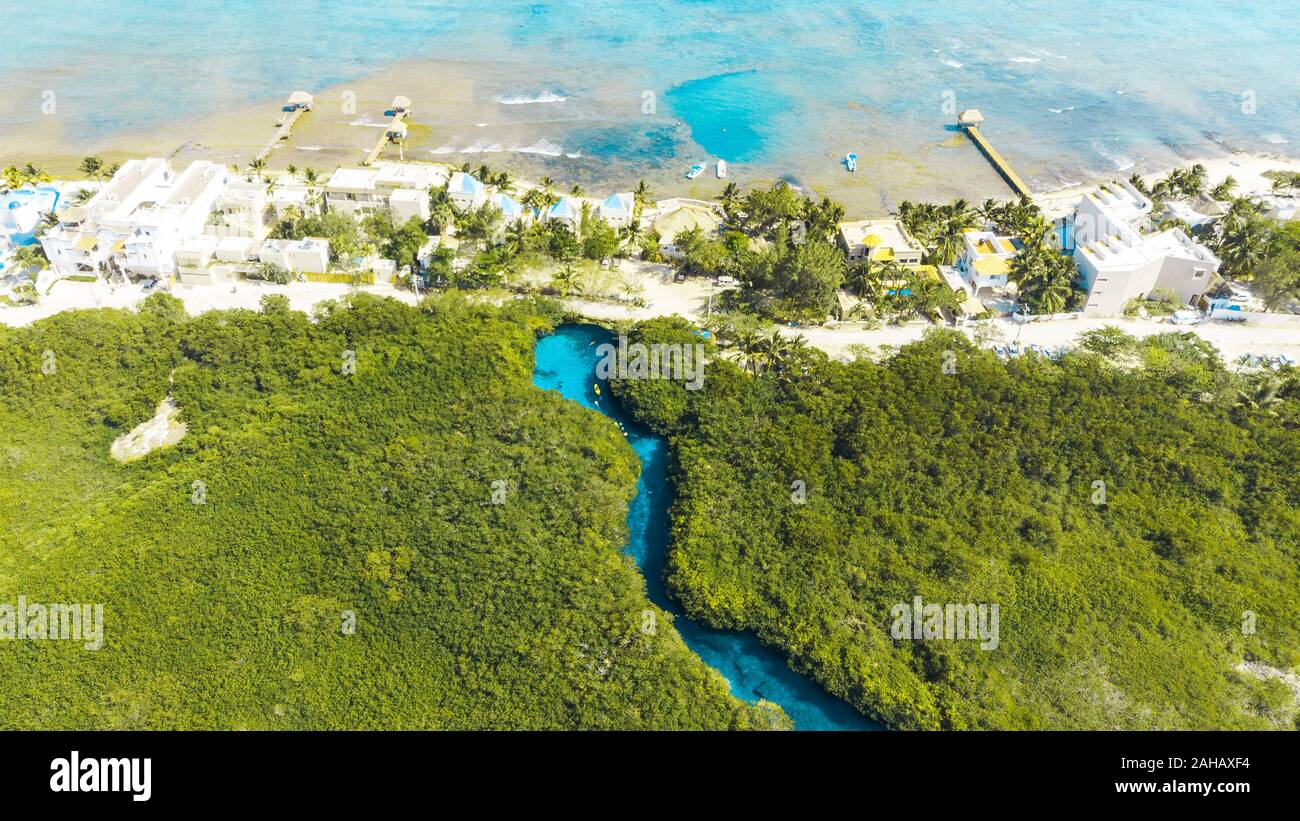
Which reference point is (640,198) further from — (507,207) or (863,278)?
(863,278)

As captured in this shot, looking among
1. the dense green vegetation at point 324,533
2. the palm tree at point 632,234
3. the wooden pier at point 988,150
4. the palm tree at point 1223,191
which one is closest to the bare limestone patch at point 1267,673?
the dense green vegetation at point 324,533

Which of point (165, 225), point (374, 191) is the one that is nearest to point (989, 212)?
point (374, 191)

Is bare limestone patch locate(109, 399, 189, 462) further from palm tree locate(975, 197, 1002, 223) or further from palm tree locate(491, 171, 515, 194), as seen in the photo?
palm tree locate(975, 197, 1002, 223)

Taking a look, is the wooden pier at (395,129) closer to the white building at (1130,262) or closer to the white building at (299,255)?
the white building at (299,255)

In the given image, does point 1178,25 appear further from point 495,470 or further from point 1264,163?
point 495,470

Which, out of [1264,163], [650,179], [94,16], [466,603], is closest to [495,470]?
[466,603]

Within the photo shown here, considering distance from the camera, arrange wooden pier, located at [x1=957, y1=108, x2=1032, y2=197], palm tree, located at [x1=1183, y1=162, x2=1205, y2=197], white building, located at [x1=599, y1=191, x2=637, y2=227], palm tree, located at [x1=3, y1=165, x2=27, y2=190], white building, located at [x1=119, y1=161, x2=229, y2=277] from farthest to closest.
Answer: wooden pier, located at [x1=957, y1=108, x2=1032, y2=197] < palm tree, located at [x1=1183, y1=162, x2=1205, y2=197] < white building, located at [x1=599, y1=191, x2=637, y2=227] < palm tree, located at [x1=3, y1=165, x2=27, y2=190] < white building, located at [x1=119, y1=161, x2=229, y2=277]

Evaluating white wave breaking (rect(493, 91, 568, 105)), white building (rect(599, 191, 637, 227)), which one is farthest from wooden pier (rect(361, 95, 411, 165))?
white building (rect(599, 191, 637, 227))
